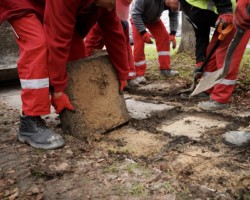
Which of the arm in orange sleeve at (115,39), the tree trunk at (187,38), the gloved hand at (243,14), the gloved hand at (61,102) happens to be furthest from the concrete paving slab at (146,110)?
the tree trunk at (187,38)

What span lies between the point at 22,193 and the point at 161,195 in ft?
2.62

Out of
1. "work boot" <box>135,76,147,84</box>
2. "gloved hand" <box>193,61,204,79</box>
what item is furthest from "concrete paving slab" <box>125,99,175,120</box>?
"work boot" <box>135,76,147,84</box>

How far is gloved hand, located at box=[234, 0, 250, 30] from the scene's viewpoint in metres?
2.03

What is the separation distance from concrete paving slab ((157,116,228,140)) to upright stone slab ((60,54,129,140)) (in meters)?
0.42

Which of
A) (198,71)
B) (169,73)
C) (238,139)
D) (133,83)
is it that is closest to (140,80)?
(133,83)

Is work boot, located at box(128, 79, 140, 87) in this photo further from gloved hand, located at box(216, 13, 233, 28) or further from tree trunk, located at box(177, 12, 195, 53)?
tree trunk, located at box(177, 12, 195, 53)

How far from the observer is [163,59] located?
5.05 m

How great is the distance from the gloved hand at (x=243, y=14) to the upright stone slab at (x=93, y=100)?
1.26 metres

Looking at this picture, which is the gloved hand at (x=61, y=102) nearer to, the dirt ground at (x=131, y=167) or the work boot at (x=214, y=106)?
the dirt ground at (x=131, y=167)

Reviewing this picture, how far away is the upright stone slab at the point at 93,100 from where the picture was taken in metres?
2.68

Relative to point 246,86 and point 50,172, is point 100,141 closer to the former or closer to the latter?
point 50,172

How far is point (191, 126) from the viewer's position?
2.89 metres

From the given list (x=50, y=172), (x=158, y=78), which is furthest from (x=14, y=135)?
(x=158, y=78)

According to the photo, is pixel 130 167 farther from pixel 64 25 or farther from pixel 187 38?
pixel 187 38
